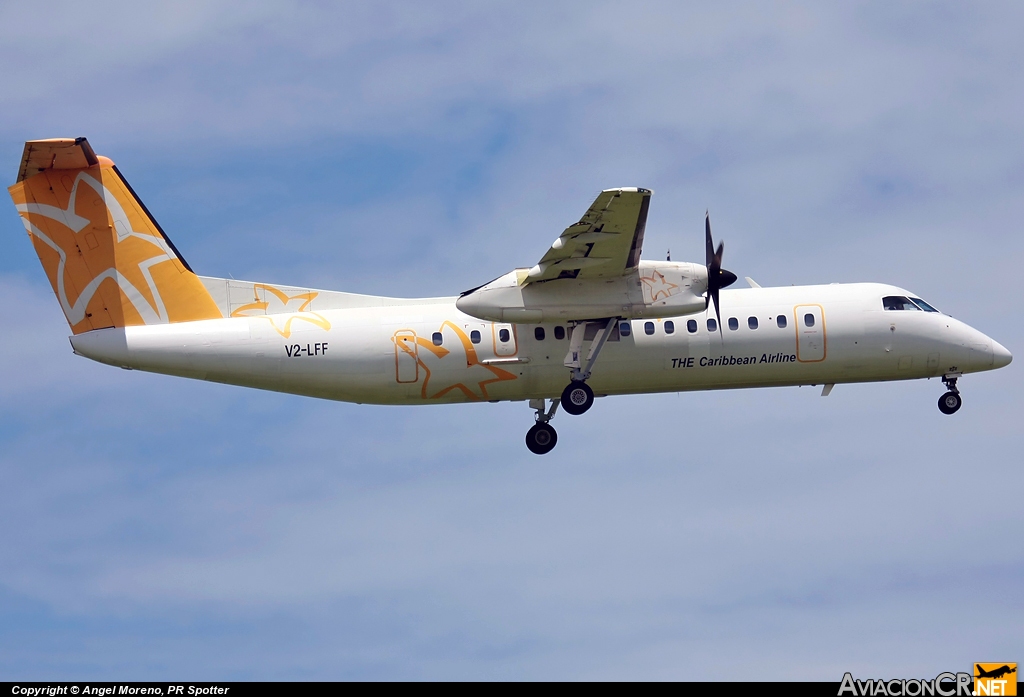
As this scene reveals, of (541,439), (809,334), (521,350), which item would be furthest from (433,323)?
(809,334)

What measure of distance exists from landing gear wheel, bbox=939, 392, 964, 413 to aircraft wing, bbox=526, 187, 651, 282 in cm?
803

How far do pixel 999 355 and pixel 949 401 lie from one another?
4.73 feet

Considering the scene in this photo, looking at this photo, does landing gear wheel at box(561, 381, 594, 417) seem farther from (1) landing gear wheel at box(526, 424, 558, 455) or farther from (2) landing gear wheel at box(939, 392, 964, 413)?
(2) landing gear wheel at box(939, 392, 964, 413)

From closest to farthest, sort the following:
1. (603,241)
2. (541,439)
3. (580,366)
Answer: (603,241)
(580,366)
(541,439)

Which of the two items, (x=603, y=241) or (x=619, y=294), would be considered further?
(x=619, y=294)

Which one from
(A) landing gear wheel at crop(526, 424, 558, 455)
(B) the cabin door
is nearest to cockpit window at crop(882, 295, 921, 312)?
(B) the cabin door

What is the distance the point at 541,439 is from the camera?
2853cm

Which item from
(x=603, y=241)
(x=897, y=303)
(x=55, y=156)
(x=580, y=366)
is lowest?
(x=580, y=366)

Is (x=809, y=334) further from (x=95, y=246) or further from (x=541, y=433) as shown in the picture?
(x=95, y=246)

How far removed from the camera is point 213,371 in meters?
26.0

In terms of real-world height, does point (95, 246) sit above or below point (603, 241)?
above

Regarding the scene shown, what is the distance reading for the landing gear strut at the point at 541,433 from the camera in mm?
28531

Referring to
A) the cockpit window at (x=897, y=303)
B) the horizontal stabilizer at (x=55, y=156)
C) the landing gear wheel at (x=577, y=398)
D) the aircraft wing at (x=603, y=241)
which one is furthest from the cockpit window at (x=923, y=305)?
the horizontal stabilizer at (x=55, y=156)

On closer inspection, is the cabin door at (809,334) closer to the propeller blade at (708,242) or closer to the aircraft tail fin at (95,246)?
the propeller blade at (708,242)
